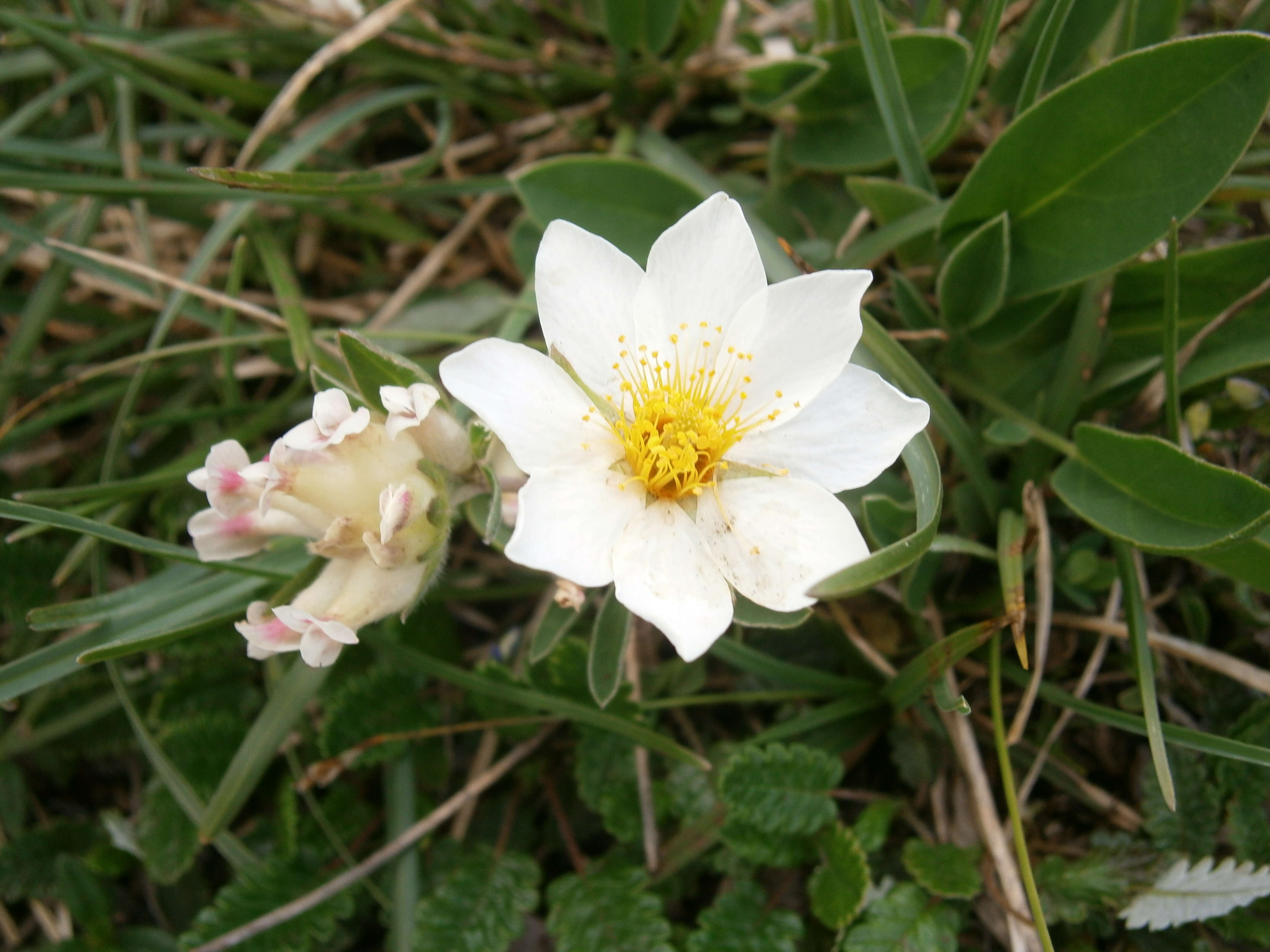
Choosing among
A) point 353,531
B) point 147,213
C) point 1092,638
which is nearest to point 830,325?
point 353,531

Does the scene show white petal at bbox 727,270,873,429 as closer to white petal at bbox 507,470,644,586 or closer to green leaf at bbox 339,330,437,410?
white petal at bbox 507,470,644,586

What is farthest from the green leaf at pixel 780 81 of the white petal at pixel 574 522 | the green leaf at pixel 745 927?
the green leaf at pixel 745 927

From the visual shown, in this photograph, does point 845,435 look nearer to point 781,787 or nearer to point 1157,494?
point 1157,494

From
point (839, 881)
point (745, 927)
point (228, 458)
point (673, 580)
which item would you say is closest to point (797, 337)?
point (673, 580)

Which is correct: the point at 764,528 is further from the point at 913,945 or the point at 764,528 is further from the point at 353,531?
the point at 913,945

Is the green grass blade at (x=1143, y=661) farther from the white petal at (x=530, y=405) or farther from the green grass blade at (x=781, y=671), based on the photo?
the white petal at (x=530, y=405)
